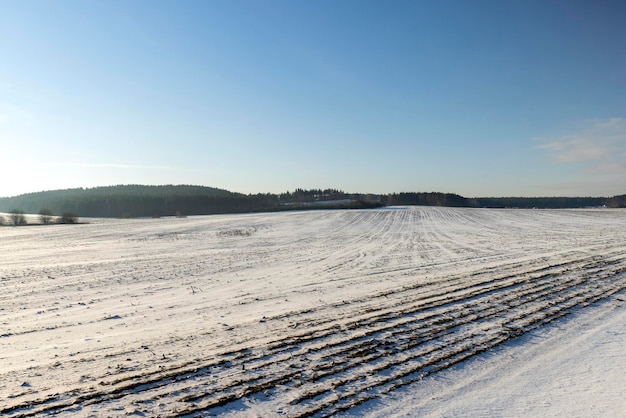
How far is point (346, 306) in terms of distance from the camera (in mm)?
9469

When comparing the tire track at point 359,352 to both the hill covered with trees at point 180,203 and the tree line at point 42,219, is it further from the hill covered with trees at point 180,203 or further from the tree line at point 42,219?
the hill covered with trees at point 180,203

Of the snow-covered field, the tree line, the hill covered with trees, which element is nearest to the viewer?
the snow-covered field

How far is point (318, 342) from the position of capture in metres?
7.00

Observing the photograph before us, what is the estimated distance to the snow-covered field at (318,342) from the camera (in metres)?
5.07

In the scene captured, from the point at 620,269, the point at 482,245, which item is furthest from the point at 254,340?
the point at 482,245

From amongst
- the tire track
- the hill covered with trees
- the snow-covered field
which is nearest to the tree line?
the hill covered with trees

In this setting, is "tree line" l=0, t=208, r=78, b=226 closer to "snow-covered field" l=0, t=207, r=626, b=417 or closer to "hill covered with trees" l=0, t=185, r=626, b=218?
Answer: "hill covered with trees" l=0, t=185, r=626, b=218

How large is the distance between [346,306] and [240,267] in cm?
751

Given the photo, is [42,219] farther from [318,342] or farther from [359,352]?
[359,352]

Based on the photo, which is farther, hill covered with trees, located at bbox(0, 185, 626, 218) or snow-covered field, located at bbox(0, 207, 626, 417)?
hill covered with trees, located at bbox(0, 185, 626, 218)

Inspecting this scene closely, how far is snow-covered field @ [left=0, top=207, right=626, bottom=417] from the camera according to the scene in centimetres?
507

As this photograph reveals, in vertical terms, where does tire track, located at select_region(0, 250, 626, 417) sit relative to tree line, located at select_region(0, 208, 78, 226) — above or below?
below

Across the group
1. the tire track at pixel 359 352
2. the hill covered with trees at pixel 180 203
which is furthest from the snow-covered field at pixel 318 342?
the hill covered with trees at pixel 180 203

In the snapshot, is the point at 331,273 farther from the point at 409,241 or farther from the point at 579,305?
the point at 409,241
